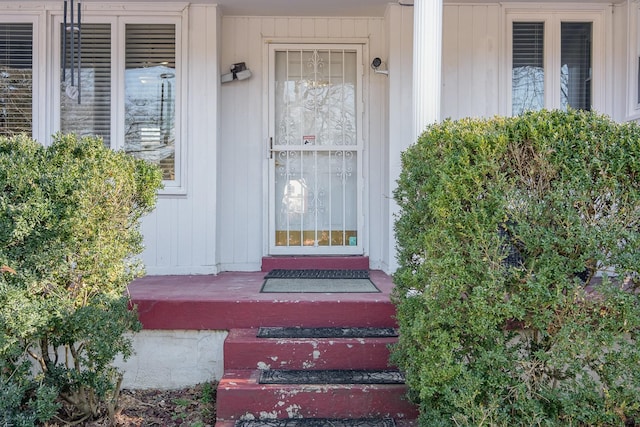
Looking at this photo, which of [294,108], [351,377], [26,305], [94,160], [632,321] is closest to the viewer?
[632,321]

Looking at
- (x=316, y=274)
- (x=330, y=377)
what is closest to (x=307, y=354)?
(x=330, y=377)

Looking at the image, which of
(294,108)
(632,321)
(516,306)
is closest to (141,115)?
(294,108)

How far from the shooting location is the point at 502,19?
4629 mm

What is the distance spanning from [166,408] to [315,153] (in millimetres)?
2821

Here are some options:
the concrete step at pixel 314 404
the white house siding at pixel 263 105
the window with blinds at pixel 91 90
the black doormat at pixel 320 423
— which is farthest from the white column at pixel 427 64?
the window with blinds at pixel 91 90

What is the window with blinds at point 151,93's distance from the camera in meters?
4.63

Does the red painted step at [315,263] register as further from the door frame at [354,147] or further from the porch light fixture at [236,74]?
the porch light fixture at [236,74]

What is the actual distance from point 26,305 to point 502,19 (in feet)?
14.5

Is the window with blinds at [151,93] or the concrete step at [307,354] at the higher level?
the window with blinds at [151,93]

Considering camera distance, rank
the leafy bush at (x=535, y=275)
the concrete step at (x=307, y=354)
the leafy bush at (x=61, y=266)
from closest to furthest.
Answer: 1. the leafy bush at (x=535, y=275)
2. the leafy bush at (x=61, y=266)
3. the concrete step at (x=307, y=354)

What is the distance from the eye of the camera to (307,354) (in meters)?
2.93

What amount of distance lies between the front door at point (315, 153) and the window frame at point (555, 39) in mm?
1431

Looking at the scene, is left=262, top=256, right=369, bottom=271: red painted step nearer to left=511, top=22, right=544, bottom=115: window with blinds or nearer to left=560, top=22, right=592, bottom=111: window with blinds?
left=511, top=22, right=544, bottom=115: window with blinds

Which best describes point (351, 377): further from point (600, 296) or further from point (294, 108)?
point (294, 108)
